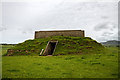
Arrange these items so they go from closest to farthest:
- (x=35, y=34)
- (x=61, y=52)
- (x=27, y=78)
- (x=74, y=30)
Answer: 1. (x=27, y=78)
2. (x=61, y=52)
3. (x=74, y=30)
4. (x=35, y=34)

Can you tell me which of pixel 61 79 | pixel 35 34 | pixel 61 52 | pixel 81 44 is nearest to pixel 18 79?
pixel 61 79

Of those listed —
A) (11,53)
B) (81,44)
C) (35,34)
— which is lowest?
(11,53)

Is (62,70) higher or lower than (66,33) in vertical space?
lower

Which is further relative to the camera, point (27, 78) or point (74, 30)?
point (74, 30)

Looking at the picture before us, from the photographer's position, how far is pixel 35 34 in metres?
38.5

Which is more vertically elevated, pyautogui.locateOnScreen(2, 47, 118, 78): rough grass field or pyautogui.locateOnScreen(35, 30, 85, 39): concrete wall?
pyautogui.locateOnScreen(35, 30, 85, 39): concrete wall

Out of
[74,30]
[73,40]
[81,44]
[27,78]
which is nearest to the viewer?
[27,78]

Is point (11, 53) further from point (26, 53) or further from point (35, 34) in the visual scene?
point (35, 34)

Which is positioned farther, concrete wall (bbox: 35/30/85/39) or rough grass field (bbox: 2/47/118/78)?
concrete wall (bbox: 35/30/85/39)

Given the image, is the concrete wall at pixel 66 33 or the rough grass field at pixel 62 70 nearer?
the rough grass field at pixel 62 70

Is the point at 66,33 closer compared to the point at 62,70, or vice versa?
the point at 62,70

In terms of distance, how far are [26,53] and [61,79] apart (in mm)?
20017

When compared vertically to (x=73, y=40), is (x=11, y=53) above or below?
below

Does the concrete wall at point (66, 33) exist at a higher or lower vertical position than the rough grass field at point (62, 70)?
higher
